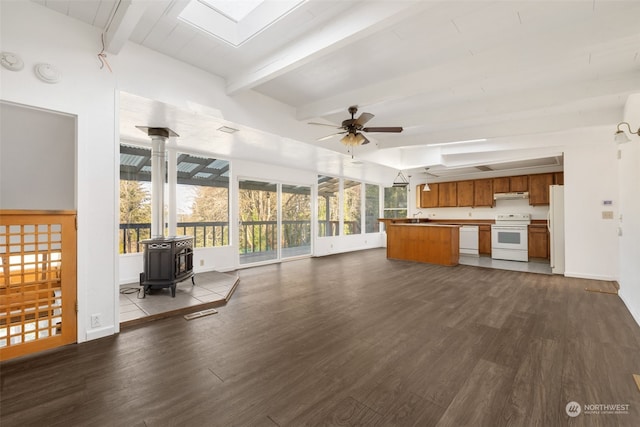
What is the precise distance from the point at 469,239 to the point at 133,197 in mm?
8525

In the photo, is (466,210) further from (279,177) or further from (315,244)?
(279,177)

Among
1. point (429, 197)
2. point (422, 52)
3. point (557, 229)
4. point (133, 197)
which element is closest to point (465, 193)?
point (429, 197)

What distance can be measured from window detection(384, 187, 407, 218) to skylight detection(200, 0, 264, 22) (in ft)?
27.4

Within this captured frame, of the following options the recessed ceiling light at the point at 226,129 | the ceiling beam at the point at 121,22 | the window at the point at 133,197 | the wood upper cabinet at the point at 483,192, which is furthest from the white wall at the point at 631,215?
the window at the point at 133,197

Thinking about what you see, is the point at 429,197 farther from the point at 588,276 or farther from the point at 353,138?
the point at 353,138

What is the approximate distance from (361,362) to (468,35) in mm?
3171

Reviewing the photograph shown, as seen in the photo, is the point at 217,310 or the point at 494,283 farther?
the point at 494,283

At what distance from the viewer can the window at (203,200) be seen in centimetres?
542

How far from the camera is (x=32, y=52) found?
231 cm

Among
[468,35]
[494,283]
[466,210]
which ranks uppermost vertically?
[468,35]

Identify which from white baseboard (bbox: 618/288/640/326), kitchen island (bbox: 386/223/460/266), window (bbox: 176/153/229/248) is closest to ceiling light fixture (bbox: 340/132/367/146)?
window (bbox: 176/153/229/248)

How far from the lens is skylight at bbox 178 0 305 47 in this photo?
243cm

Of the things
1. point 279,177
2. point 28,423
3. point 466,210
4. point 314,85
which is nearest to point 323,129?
point 314,85

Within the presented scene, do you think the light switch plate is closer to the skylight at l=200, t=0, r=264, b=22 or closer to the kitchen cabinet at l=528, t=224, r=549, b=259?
the kitchen cabinet at l=528, t=224, r=549, b=259
